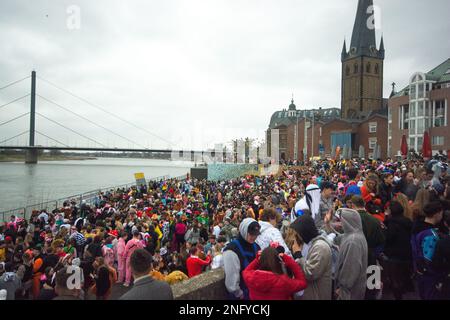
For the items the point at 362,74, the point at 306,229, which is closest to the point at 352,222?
the point at 306,229

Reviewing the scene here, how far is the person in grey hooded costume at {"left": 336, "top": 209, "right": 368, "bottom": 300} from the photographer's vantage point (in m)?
3.46

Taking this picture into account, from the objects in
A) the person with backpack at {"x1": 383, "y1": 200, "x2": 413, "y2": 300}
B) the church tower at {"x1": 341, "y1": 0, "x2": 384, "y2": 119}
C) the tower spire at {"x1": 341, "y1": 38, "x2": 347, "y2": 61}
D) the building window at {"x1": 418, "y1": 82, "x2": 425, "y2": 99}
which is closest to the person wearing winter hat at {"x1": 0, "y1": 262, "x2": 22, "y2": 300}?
the person with backpack at {"x1": 383, "y1": 200, "x2": 413, "y2": 300}

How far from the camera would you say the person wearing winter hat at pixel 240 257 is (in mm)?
3594

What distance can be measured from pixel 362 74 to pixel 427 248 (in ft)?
282

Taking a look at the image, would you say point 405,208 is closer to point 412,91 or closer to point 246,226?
point 246,226

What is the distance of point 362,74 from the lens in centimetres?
8119

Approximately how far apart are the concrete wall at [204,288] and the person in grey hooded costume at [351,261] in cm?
126

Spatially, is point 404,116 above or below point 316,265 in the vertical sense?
above

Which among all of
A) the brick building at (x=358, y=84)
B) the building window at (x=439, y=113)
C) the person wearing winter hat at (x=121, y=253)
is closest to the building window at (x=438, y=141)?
the building window at (x=439, y=113)

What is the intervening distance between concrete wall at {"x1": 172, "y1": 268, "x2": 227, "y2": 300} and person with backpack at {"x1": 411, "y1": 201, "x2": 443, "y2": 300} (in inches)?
87.5

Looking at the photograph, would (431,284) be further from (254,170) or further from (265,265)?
(254,170)

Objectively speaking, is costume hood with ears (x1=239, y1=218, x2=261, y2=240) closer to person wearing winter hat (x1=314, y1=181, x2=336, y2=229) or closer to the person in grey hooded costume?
the person in grey hooded costume
